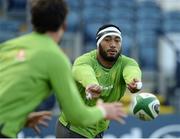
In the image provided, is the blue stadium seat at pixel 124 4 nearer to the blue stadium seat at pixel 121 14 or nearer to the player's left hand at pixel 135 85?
the blue stadium seat at pixel 121 14

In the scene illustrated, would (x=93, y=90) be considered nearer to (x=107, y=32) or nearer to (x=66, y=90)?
(x=107, y=32)

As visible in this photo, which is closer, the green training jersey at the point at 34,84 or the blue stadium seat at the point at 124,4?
the green training jersey at the point at 34,84

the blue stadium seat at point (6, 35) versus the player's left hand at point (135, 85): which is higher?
the player's left hand at point (135, 85)

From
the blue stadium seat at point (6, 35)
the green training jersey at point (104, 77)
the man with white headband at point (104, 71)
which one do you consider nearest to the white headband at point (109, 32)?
the man with white headband at point (104, 71)

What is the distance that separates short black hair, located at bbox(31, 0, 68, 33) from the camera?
4.09 m

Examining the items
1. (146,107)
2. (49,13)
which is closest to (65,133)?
(146,107)

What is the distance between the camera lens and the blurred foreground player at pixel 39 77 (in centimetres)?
407

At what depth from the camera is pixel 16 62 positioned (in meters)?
4.12

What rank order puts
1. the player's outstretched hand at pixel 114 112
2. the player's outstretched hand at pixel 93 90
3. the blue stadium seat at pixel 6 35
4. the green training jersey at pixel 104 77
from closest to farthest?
the player's outstretched hand at pixel 114 112, the player's outstretched hand at pixel 93 90, the green training jersey at pixel 104 77, the blue stadium seat at pixel 6 35

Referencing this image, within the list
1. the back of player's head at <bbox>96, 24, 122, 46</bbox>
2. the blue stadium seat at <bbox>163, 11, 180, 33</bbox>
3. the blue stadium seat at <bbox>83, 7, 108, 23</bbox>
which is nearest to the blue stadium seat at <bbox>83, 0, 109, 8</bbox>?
the blue stadium seat at <bbox>83, 7, 108, 23</bbox>

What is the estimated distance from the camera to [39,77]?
13.4 feet

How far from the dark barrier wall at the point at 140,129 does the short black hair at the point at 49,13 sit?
605 centimetres

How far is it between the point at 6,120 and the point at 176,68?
357 inches

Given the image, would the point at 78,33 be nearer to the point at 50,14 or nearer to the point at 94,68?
the point at 94,68
